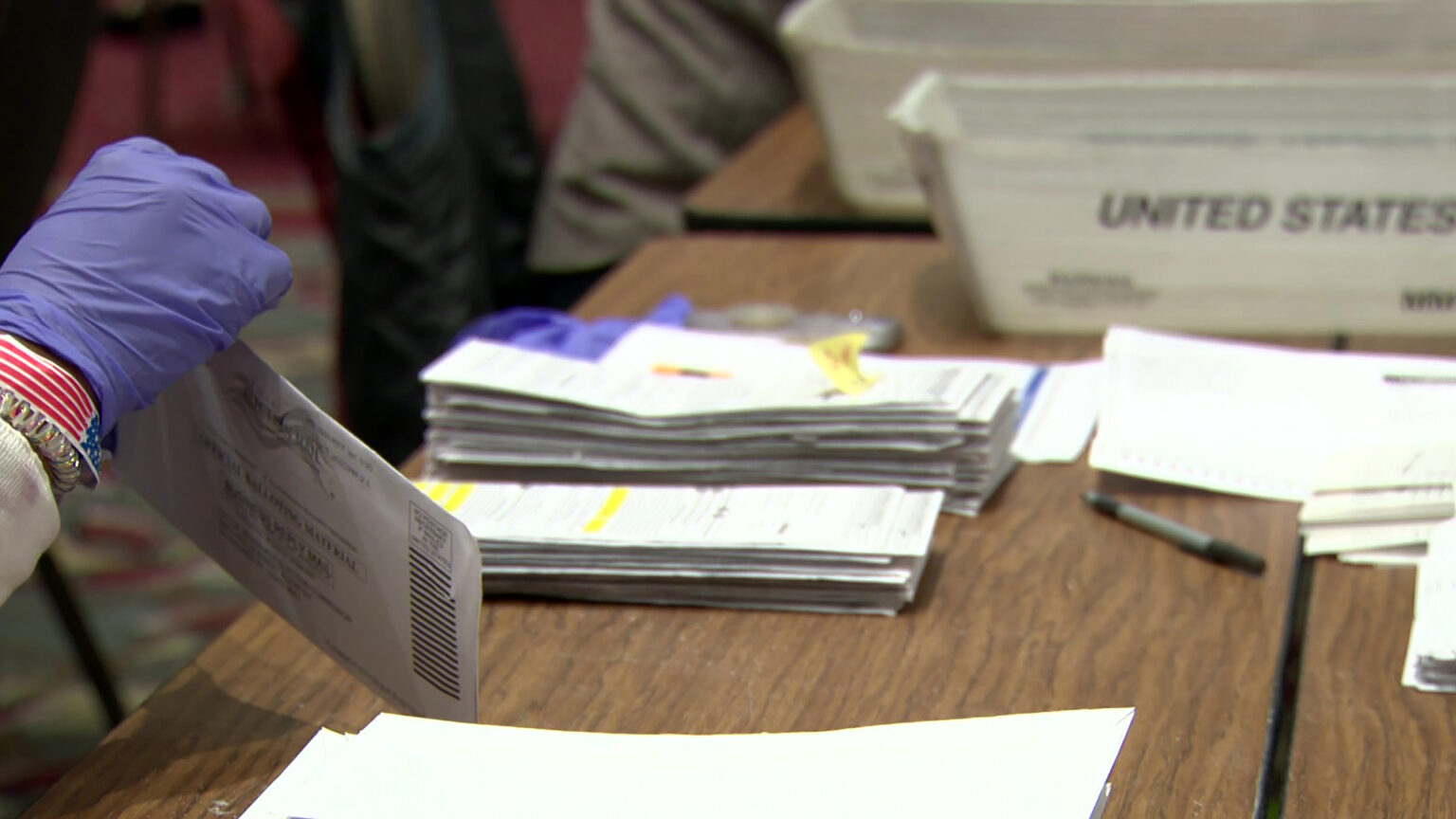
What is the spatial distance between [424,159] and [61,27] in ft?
3.20

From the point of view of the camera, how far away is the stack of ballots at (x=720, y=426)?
890 mm

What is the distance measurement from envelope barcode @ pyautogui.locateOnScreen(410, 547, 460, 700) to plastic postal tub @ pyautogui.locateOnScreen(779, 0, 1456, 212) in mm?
907

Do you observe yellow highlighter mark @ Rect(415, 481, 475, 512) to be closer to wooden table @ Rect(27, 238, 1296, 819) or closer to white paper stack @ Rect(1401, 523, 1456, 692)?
wooden table @ Rect(27, 238, 1296, 819)

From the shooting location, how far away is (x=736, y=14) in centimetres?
214

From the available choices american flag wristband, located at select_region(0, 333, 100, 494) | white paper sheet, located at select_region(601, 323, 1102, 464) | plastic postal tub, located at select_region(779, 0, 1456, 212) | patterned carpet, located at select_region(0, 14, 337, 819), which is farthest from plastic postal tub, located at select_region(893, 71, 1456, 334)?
patterned carpet, located at select_region(0, 14, 337, 819)

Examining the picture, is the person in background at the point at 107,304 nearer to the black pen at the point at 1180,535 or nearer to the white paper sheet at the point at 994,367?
the white paper sheet at the point at 994,367

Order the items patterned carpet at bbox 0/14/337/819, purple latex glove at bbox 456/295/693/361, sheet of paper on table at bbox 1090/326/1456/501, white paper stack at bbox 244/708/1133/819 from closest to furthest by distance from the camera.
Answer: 1. white paper stack at bbox 244/708/1133/819
2. sheet of paper on table at bbox 1090/326/1456/501
3. purple latex glove at bbox 456/295/693/361
4. patterned carpet at bbox 0/14/337/819

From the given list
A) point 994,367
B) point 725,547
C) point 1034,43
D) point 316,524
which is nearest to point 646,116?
point 1034,43

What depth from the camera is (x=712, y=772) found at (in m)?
0.59

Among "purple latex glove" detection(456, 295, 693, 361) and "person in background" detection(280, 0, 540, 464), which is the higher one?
"person in background" detection(280, 0, 540, 464)

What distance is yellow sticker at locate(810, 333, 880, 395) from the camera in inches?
36.5

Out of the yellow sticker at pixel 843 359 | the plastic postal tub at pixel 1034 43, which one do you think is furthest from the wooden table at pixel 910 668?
the plastic postal tub at pixel 1034 43

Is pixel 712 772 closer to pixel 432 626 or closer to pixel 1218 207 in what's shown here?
pixel 432 626

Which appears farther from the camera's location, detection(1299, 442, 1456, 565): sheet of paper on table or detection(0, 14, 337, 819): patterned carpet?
detection(0, 14, 337, 819): patterned carpet
